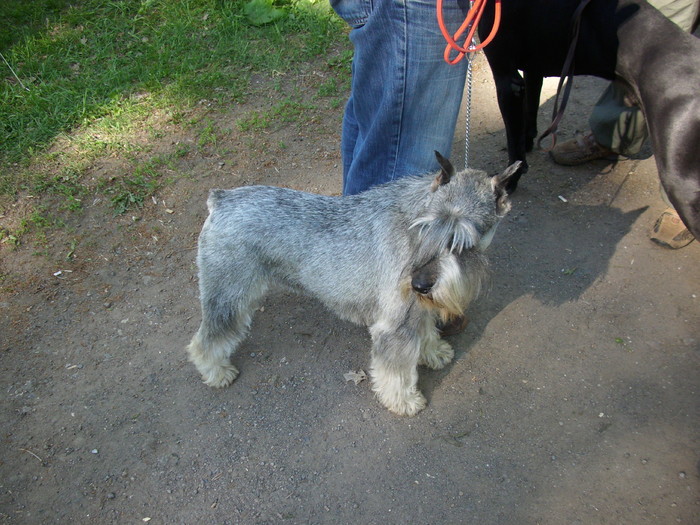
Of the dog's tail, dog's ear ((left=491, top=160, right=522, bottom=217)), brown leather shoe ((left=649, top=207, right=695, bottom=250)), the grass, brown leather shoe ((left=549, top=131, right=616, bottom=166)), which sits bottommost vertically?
brown leather shoe ((left=649, top=207, right=695, bottom=250))

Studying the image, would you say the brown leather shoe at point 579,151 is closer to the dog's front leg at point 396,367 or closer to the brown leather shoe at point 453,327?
the brown leather shoe at point 453,327

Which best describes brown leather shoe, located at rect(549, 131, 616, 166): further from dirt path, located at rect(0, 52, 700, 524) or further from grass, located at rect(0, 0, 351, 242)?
grass, located at rect(0, 0, 351, 242)

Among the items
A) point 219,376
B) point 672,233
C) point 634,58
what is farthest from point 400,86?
point 672,233

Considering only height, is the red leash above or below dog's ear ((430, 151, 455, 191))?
above

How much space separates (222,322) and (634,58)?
145 inches

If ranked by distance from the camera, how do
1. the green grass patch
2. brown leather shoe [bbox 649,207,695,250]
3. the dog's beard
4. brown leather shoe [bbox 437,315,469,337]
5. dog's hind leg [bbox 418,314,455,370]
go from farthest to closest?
the green grass patch < brown leather shoe [bbox 649,207,695,250] < brown leather shoe [bbox 437,315,469,337] < dog's hind leg [bbox 418,314,455,370] < the dog's beard

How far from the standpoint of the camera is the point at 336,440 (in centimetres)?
357

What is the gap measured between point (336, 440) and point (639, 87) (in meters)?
3.51

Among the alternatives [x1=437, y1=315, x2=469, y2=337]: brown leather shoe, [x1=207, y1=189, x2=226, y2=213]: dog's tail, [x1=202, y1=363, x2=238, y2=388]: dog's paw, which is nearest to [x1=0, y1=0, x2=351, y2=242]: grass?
[x1=207, y1=189, x2=226, y2=213]: dog's tail

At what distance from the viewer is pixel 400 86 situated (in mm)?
3510

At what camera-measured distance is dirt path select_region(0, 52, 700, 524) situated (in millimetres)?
3250

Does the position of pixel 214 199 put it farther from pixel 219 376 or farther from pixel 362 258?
pixel 219 376

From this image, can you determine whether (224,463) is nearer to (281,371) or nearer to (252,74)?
(281,371)

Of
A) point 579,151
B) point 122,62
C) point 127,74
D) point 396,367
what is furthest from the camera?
point 122,62
